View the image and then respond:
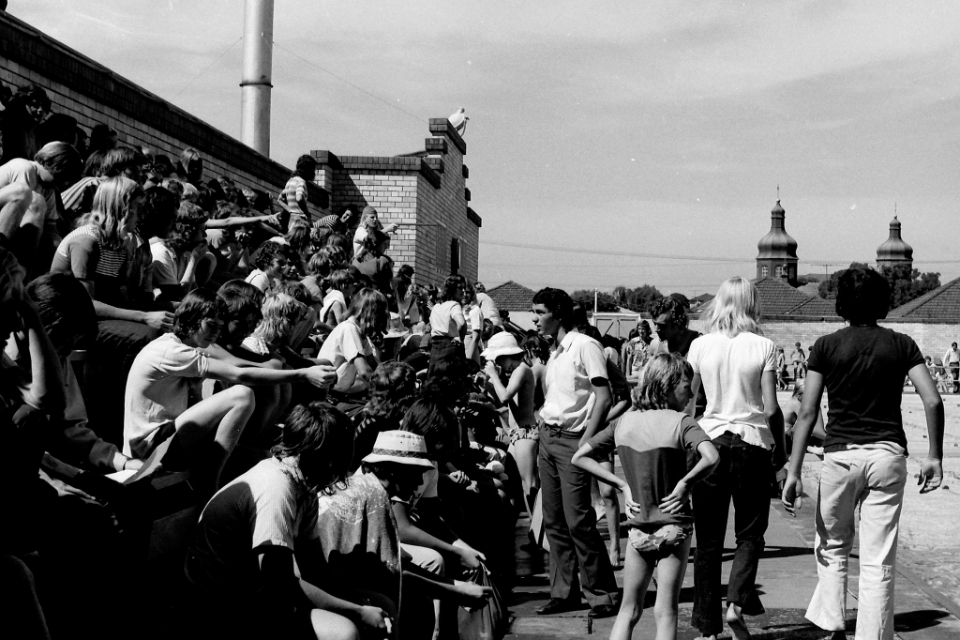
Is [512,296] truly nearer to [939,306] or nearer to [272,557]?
[939,306]

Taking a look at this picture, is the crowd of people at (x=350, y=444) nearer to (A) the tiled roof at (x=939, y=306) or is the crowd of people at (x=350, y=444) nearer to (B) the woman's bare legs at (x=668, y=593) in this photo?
(B) the woman's bare legs at (x=668, y=593)

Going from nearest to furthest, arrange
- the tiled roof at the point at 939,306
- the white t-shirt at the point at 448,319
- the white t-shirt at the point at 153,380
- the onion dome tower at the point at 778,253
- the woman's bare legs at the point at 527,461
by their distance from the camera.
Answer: the white t-shirt at the point at 153,380
the woman's bare legs at the point at 527,461
the white t-shirt at the point at 448,319
the tiled roof at the point at 939,306
the onion dome tower at the point at 778,253

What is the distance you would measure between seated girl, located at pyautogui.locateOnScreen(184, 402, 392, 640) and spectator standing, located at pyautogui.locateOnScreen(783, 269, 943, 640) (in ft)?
7.71

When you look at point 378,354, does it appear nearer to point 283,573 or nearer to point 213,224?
point 213,224

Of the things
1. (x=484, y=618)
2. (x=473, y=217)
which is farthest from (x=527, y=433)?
(x=473, y=217)

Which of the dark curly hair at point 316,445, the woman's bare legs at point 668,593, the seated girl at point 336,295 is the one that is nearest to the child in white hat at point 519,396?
the seated girl at point 336,295

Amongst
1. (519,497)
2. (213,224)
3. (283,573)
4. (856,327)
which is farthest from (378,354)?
(283,573)

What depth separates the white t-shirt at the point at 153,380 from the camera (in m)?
4.64

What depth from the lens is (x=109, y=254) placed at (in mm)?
5586

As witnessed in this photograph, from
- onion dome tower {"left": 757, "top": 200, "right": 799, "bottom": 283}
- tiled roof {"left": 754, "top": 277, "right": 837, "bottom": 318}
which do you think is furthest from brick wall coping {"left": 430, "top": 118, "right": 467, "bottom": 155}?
onion dome tower {"left": 757, "top": 200, "right": 799, "bottom": 283}

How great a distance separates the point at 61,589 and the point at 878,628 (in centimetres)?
353

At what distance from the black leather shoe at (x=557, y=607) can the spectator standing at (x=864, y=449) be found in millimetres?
1517

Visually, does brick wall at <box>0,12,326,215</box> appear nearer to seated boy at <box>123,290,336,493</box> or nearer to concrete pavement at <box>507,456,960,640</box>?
seated boy at <box>123,290,336,493</box>

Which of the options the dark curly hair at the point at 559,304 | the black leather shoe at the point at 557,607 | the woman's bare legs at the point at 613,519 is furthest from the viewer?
the woman's bare legs at the point at 613,519
